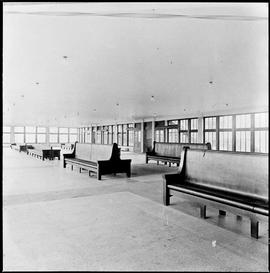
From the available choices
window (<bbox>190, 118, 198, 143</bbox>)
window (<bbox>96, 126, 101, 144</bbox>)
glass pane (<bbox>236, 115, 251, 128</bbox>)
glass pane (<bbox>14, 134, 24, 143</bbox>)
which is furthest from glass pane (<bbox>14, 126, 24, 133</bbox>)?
glass pane (<bbox>236, 115, 251, 128</bbox>)

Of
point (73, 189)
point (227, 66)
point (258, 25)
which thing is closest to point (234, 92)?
point (227, 66)

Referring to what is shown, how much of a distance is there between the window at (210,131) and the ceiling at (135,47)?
5315 mm

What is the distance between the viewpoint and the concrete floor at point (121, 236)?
6.58 feet

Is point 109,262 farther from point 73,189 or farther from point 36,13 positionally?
point 73,189

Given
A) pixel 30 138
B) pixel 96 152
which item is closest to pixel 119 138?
pixel 30 138

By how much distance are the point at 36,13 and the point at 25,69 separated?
8.54 ft

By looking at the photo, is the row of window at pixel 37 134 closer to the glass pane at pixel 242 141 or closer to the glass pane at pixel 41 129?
the glass pane at pixel 41 129

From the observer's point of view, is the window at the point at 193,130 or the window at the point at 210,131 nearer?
the window at the point at 210,131

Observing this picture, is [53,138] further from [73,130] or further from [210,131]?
[210,131]

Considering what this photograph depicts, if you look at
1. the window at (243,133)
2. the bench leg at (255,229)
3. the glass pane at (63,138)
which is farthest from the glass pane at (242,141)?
the glass pane at (63,138)

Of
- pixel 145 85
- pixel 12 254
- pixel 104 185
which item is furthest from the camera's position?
pixel 145 85

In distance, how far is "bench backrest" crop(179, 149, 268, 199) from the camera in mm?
2900

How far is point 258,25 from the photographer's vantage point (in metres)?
2.97

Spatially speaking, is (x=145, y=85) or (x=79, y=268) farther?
(x=145, y=85)
